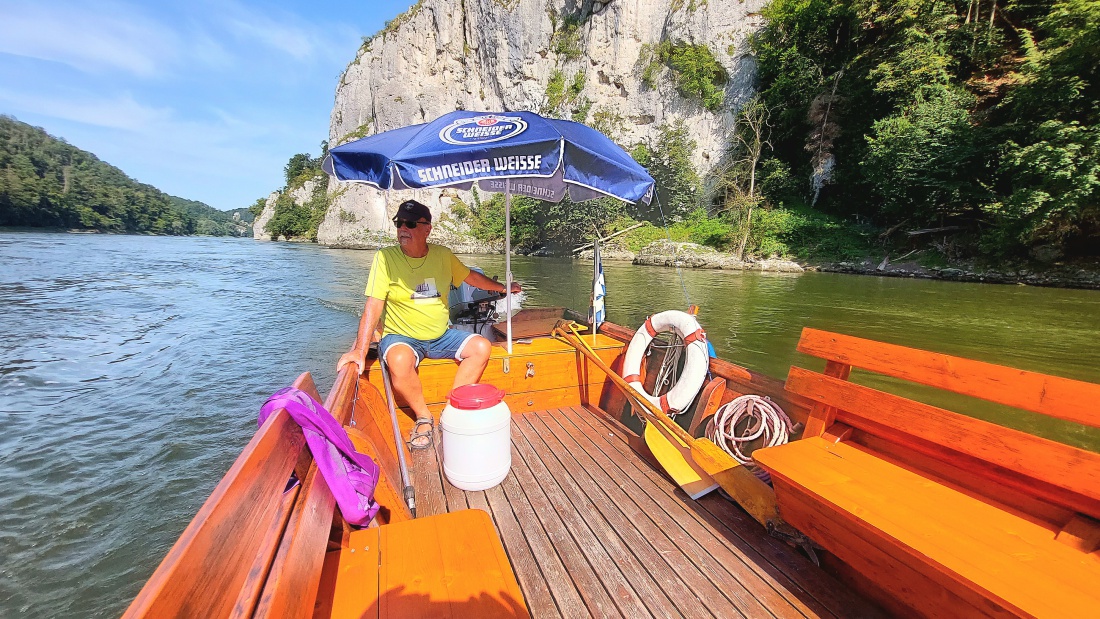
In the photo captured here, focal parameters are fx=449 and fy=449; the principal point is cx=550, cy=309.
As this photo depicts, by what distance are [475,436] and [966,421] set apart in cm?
225

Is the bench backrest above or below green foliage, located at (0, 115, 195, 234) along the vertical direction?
below

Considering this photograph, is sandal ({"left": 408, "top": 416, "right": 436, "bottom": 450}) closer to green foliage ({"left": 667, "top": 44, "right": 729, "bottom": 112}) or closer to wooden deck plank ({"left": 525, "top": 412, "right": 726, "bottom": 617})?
wooden deck plank ({"left": 525, "top": 412, "right": 726, "bottom": 617})

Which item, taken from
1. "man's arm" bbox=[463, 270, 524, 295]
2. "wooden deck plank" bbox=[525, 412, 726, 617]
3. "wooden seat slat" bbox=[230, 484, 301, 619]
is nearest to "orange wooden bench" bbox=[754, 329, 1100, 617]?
"wooden deck plank" bbox=[525, 412, 726, 617]

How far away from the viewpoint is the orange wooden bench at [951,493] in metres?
1.40

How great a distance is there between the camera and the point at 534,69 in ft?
140

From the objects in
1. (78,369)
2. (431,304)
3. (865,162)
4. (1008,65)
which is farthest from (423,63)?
(431,304)

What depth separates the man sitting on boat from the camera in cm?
318

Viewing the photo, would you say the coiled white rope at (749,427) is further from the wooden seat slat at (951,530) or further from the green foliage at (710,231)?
the green foliage at (710,231)

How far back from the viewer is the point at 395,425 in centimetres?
277

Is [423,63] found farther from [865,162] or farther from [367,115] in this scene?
[865,162]

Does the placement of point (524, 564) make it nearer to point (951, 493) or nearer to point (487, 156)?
point (951, 493)

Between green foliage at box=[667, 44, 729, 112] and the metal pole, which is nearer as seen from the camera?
the metal pole

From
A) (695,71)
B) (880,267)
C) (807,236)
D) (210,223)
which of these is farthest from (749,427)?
(210,223)

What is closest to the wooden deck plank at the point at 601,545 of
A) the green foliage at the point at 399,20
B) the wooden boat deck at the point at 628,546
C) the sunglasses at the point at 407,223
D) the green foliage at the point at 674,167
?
the wooden boat deck at the point at 628,546
